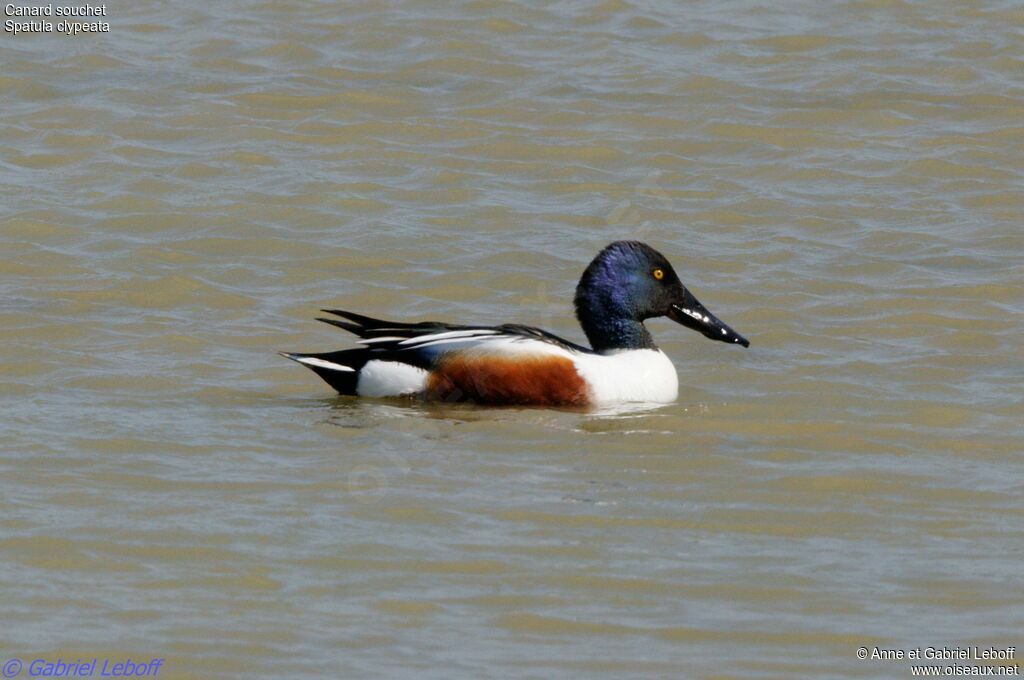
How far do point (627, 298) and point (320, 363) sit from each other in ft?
4.97

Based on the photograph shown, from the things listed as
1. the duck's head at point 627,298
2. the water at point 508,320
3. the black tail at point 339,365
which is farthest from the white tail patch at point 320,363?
the duck's head at point 627,298

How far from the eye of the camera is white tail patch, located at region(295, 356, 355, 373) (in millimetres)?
8375

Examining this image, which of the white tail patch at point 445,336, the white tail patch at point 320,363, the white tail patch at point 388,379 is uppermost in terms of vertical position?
the white tail patch at point 445,336

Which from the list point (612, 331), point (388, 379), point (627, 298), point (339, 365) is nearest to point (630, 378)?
point (612, 331)

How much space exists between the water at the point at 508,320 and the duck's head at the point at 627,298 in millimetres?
348

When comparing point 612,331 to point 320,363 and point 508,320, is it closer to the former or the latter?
point 508,320

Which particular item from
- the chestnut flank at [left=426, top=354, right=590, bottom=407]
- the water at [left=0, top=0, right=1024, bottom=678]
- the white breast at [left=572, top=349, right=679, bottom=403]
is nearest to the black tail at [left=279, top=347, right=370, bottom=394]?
the water at [left=0, top=0, right=1024, bottom=678]

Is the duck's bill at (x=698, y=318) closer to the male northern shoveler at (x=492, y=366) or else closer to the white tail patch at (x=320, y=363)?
the male northern shoveler at (x=492, y=366)

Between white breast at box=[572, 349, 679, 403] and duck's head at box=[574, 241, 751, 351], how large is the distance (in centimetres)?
28

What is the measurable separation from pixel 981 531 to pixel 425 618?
80.6 inches

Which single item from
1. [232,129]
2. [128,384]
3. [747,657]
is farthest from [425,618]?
[232,129]

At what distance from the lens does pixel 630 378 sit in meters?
8.45

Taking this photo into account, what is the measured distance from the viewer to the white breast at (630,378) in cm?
841

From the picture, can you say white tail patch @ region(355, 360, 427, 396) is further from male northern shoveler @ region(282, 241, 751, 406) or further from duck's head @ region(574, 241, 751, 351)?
duck's head @ region(574, 241, 751, 351)
